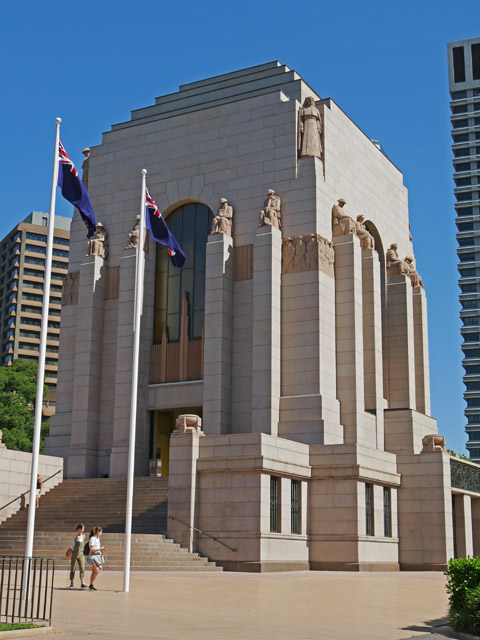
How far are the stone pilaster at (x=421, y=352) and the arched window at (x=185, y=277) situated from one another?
14.5 meters

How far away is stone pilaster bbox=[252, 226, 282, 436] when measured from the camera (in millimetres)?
44844

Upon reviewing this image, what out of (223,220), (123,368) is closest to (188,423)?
(123,368)

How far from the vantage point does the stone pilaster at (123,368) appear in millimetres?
47750

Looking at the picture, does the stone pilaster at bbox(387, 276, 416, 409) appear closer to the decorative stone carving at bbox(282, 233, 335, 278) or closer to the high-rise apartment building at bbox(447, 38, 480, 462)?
the decorative stone carving at bbox(282, 233, 335, 278)

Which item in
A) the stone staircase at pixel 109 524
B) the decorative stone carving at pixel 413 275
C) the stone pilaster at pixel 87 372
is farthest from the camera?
the decorative stone carving at pixel 413 275

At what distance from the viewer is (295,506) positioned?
38.4 metres

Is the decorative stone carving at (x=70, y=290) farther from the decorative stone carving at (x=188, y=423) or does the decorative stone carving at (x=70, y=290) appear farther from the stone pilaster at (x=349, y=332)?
the decorative stone carving at (x=188, y=423)

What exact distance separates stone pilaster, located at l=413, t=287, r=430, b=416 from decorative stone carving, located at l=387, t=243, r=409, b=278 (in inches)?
84.1

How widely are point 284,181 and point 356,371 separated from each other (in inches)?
446

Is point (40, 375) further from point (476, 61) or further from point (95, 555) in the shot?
point (476, 61)

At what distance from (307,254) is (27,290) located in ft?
295

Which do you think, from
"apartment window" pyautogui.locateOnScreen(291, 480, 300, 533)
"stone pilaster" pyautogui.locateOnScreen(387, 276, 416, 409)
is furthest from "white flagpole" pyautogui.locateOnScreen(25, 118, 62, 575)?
"stone pilaster" pyautogui.locateOnScreen(387, 276, 416, 409)

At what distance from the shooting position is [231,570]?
34438mm

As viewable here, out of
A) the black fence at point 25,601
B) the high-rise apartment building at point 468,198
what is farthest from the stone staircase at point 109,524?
the high-rise apartment building at point 468,198
